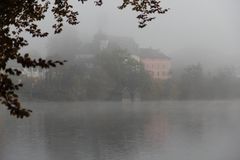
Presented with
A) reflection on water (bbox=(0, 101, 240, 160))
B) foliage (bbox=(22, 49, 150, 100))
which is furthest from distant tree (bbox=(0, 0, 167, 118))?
foliage (bbox=(22, 49, 150, 100))

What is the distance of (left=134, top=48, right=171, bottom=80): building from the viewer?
144 ft

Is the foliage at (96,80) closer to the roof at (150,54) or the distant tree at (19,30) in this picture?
the roof at (150,54)

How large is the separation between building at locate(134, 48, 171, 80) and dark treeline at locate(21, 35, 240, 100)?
0.99m

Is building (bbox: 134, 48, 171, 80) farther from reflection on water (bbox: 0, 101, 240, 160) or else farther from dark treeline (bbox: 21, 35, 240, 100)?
reflection on water (bbox: 0, 101, 240, 160)

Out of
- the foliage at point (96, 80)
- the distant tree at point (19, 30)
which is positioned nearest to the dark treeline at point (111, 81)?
the foliage at point (96, 80)

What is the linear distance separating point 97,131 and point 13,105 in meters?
15.7

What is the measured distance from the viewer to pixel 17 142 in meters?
13.7

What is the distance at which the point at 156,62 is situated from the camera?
45.5m

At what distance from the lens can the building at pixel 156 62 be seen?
1726 inches

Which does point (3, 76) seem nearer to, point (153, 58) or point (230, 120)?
point (230, 120)

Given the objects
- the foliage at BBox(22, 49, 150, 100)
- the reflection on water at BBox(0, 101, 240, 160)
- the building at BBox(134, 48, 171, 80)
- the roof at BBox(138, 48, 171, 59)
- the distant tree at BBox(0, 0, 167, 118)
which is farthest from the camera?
the roof at BBox(138, 48, 171, 59)

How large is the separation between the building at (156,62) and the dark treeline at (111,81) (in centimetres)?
99

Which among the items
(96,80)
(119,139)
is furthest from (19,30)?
(96,80)

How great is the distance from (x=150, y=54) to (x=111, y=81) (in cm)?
1094
